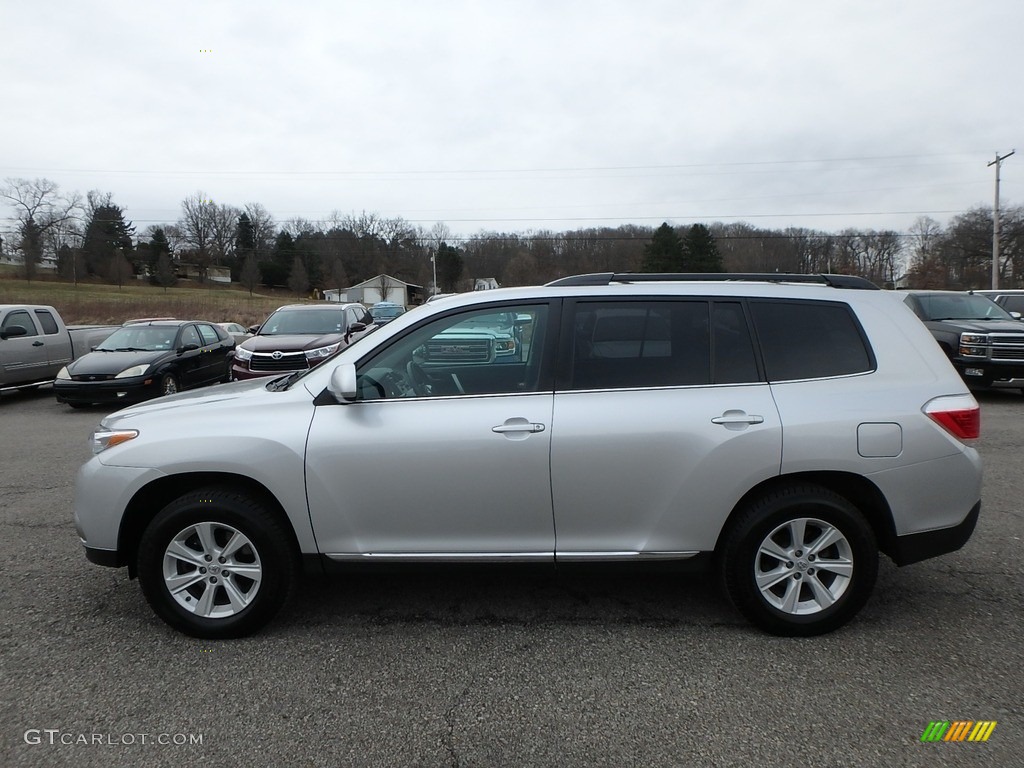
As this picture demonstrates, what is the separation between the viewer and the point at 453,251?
72.9 m

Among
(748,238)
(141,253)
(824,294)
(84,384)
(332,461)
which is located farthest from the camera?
(141,253)

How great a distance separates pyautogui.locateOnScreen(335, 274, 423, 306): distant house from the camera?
8556 centimetres

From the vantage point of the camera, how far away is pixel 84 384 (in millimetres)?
11539

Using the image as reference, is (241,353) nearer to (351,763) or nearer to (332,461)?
(332,461)

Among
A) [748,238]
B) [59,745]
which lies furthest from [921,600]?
[748,238]

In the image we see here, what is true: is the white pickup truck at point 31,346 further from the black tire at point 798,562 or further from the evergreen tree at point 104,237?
the evergreen tree at point 104,237

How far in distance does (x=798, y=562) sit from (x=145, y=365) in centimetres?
1156

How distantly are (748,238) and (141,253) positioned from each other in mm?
80111

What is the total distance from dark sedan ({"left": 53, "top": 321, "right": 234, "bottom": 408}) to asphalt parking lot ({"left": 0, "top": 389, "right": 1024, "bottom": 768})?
26.9 ft

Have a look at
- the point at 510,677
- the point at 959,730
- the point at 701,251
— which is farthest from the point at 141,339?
the point at 701,251

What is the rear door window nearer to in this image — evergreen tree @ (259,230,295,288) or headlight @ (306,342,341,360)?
headlight @ (306,342,341,360)

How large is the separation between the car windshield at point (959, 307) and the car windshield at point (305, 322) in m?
11.7

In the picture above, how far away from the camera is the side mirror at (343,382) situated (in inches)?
129

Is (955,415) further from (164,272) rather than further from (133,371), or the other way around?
(164,272)
